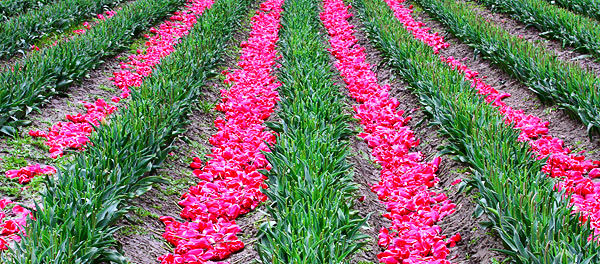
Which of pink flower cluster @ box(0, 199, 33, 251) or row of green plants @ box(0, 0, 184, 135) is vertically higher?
pink flower cluster @ box(0, 199, 33, 251)

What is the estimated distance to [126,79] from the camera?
23.6 ft

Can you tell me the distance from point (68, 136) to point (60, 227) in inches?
94.6

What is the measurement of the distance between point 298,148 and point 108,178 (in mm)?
1434

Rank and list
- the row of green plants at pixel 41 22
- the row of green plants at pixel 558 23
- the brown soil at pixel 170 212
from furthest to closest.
Answer: the row of green plants at pixel 558 23, the row of green plants at pixel 41 22, the brown soil at pixel 170 212

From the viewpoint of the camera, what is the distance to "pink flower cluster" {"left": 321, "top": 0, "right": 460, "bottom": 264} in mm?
3641

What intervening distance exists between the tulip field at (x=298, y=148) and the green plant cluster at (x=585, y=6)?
7.27 feet

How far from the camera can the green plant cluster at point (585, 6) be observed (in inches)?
435

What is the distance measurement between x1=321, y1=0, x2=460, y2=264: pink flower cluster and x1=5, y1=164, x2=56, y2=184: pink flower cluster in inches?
Answer: 109

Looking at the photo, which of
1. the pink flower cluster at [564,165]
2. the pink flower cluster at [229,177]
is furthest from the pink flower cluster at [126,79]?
the pink flower cluster at [564,165]

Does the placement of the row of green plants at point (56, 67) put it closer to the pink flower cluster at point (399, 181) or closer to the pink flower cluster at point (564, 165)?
the pink flower cluster at point (399, 181)

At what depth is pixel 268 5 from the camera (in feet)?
41.9

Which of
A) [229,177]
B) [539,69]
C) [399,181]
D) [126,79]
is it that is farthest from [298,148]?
[126,79]

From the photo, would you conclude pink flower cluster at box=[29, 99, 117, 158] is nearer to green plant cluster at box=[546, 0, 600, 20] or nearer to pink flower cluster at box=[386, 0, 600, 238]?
pink flower cluster at box=[386, 0, 600, 238]

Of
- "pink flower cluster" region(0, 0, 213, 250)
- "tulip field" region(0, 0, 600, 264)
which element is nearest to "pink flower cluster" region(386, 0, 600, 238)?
"tulip field" region(0, 0, 600, 264)
